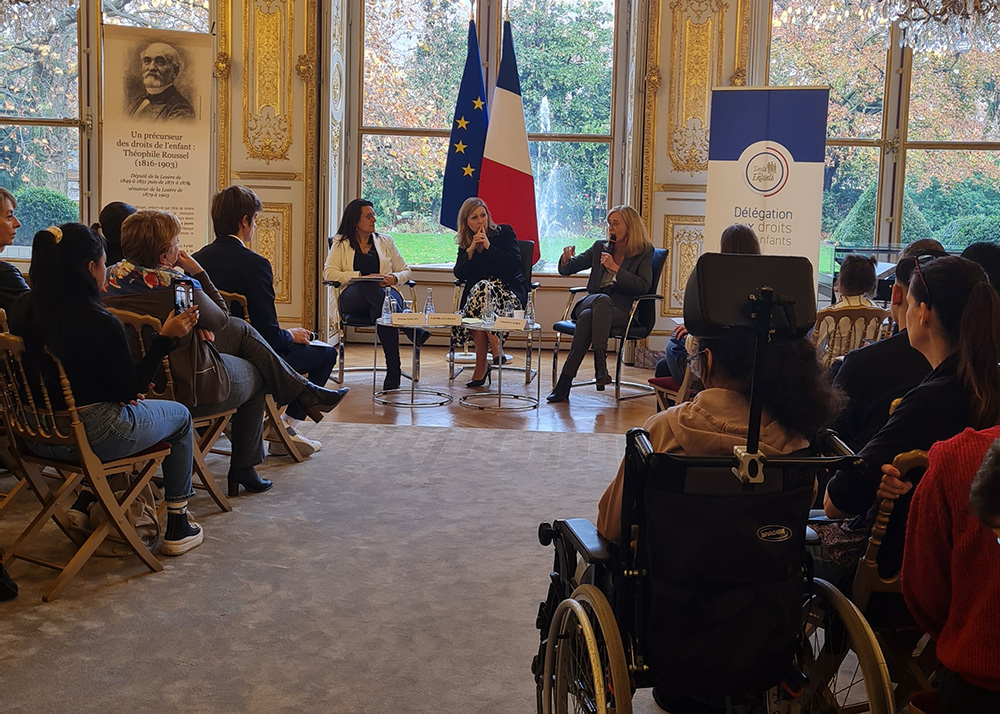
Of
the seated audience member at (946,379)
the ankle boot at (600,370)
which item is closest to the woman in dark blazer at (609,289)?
the ankle boot at (600,370)

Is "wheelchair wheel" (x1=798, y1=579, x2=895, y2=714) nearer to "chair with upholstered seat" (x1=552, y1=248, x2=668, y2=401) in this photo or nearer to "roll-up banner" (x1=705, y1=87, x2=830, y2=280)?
"chair with upholstered seat" (x1=552, y1=248, x2=668, y2=401)

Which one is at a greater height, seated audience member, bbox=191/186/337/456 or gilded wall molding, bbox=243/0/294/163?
gilded wall molding, bbox=243/0/294/163

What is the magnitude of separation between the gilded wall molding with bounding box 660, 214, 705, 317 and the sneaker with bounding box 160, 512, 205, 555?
218 inches

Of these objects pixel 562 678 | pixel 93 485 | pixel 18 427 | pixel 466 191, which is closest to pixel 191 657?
pixel 93 485

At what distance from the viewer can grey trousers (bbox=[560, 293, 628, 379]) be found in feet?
22.3

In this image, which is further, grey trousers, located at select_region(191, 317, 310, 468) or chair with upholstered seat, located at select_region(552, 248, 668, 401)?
chair with upholstered seat, located at select_region(552, 248, 668, 401)

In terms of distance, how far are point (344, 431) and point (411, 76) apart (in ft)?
15.0

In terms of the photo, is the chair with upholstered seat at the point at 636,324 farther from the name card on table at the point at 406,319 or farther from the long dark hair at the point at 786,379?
the long dark hair at the point at 786,379

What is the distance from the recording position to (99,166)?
877 cm

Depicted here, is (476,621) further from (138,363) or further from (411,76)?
(411,76)

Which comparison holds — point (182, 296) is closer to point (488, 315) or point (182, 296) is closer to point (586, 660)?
point (586, 660)

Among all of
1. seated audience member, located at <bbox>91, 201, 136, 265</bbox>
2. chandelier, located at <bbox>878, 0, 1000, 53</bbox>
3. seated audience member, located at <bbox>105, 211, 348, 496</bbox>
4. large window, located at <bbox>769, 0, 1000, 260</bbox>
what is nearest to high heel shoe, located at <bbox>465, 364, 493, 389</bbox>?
seated audience member, located at <bbox>105, 211, 348, 496</bbox>

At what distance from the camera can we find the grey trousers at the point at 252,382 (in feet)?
14.0

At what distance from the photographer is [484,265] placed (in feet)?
23.6
